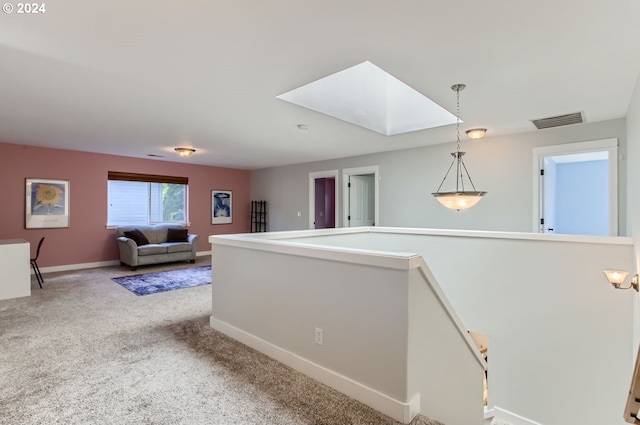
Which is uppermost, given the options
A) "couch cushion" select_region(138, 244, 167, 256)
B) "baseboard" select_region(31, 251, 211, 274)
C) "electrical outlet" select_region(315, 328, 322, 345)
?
"couch cushion" select_region(138, 244, 167, 256)

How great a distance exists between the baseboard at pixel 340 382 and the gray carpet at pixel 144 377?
44 mm

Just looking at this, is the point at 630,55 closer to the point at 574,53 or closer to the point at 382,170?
the point at 574,53

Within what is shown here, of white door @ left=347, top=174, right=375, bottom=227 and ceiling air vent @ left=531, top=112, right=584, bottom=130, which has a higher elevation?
ceiling air vent @ left=531, top=112, right=584, bottom=130

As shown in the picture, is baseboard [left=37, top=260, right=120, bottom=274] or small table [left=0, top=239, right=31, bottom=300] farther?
baseboard [left=37, top=260, right=120, bottom=274]

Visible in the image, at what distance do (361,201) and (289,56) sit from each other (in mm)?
5088

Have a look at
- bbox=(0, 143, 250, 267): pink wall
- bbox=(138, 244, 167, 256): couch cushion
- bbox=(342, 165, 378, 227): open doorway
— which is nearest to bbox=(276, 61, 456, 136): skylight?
bbox=(342, 165, 378, 227): open doorway

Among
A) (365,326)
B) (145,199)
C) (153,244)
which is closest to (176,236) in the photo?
(153,244)

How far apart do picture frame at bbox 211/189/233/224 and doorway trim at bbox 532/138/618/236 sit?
7.16 m

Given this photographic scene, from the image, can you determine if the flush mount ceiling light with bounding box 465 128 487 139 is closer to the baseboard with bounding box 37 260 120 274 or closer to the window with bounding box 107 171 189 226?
the window with bounding box 107 171 189 226

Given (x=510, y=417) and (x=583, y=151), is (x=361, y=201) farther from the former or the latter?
(x=510, y=417)

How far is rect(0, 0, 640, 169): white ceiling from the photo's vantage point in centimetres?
187

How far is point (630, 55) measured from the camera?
239cm

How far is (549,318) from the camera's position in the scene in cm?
341

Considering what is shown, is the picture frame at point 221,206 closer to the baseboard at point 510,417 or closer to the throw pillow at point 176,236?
the throw pillow at point 176,236
